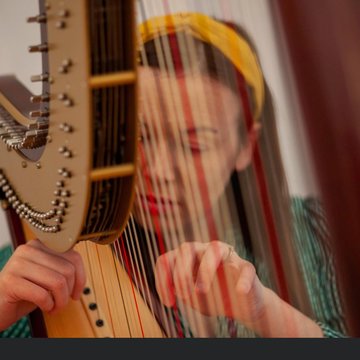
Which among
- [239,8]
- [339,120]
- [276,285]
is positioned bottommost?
[276,285]

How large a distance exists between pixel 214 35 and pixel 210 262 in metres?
0.24

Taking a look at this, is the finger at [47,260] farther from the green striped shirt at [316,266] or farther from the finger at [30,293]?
the green striped shirt at [316,266]

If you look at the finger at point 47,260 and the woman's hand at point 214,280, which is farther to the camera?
the finger at point 47,260

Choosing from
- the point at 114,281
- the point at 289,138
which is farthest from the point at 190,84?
the point at 114,281

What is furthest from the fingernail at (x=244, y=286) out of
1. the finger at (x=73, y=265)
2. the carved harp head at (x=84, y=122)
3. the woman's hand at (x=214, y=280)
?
the finger at (x=73, y=265)

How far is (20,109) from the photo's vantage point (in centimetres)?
99

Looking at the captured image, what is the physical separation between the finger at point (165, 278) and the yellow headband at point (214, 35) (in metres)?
0.22

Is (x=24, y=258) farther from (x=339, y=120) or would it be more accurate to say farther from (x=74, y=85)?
(x=339, y=120)

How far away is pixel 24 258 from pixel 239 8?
0.52 meters

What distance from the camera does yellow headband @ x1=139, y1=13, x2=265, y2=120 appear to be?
2.20ft

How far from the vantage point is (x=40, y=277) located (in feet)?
3.20

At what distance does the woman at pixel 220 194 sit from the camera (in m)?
Answer: 0.65

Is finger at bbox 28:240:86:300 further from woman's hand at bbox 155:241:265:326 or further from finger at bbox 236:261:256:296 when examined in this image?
finger at bbox 236:261:256:296

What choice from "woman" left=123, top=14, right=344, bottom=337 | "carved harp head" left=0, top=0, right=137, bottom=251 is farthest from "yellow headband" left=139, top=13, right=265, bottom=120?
"carved harp head" left=0, top=0, right=137, bottom=251
